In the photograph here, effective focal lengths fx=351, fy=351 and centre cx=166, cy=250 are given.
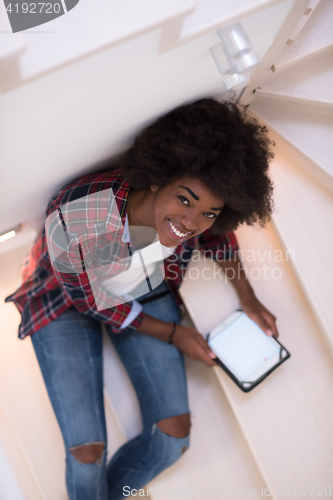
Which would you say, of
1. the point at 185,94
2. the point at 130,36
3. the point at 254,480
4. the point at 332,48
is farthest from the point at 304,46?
the point at 254,480

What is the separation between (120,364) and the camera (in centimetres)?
160

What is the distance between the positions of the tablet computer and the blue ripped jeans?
0.72ft

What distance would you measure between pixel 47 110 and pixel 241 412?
3.96 feet

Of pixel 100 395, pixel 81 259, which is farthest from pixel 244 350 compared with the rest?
pixel 81 259

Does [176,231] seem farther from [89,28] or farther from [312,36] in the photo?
[312,36]

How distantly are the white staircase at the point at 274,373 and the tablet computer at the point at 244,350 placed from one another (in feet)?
0.24

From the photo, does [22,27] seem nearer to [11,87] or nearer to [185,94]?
[11,87]

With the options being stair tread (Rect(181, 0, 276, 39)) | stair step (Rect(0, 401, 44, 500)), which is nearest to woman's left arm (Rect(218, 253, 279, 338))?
stair tread (Rect(181, 0, 276, 39))

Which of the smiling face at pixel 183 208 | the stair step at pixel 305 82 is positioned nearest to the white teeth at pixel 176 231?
the smiling face at pixel 183 208

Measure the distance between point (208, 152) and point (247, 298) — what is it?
673mm

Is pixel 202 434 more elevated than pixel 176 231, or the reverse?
pixel 176 231

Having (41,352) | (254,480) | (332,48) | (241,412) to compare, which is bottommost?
(254,480)

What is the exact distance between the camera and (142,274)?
1.33 meters

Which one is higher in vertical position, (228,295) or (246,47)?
(246,47)
